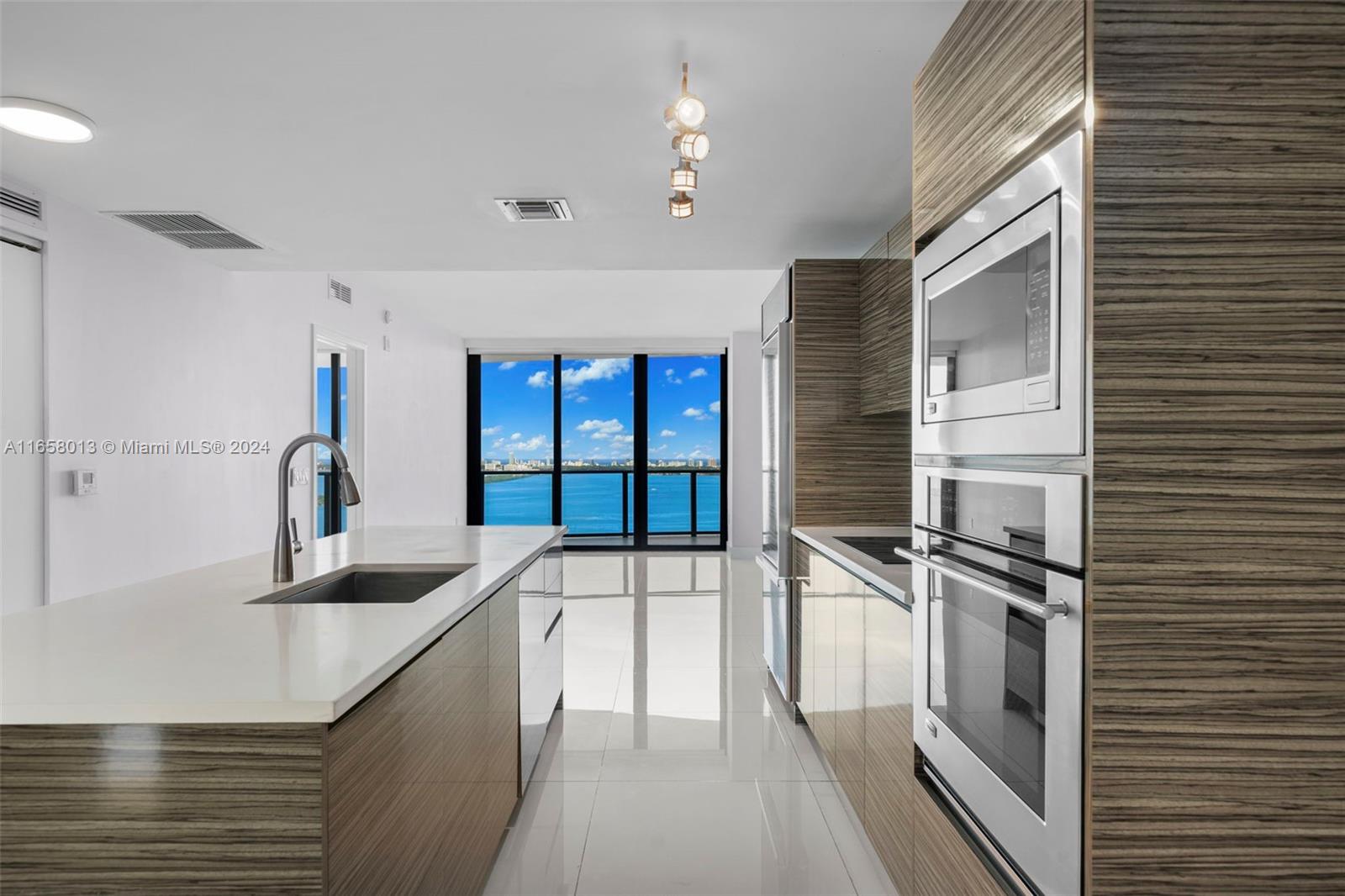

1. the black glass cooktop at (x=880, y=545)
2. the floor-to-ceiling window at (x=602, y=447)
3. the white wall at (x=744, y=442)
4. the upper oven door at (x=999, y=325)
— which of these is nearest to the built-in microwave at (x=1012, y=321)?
the upper oven door at (x=999, y=325)

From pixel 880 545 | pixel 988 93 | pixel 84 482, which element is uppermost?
pixel 988 93

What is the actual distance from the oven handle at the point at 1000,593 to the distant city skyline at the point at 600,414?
26.5ft

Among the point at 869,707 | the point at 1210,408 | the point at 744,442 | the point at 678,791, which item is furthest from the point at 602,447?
the point at 1210,408

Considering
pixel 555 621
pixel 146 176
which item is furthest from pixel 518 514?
pixel 146 176

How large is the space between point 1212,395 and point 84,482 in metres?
4.02

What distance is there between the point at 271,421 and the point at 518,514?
5.83 meters

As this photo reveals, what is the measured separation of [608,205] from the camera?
10.5 ft

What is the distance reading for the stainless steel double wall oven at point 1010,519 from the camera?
1.14 meters

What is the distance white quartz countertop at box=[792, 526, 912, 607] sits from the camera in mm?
2072

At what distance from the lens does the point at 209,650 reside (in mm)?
1349

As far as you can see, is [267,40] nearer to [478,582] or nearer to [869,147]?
[478,582]

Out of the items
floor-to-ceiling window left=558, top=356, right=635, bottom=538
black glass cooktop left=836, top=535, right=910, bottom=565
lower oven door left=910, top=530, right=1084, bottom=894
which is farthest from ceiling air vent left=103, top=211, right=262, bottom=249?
floor-to-ceiling window left=558, top=356, right=635, bottom=538

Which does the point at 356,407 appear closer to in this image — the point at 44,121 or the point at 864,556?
the point at 44,121

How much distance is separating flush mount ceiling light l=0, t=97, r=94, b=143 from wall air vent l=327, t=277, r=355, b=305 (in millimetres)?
3121
